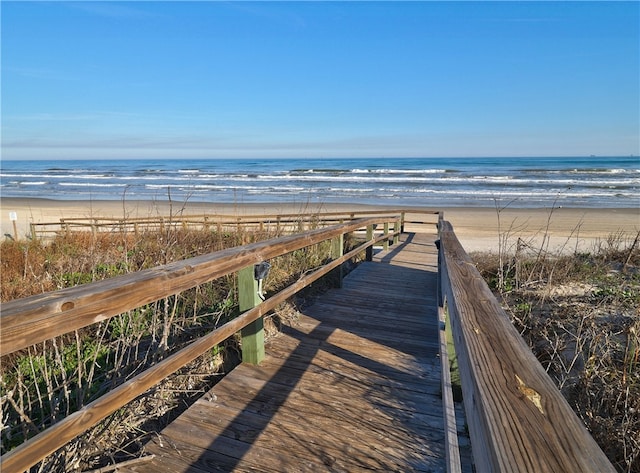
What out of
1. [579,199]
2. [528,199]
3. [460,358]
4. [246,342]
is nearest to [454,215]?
[528,199]

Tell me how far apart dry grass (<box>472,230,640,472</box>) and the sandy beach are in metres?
5.45

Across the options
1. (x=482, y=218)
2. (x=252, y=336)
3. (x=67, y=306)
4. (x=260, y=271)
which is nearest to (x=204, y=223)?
(x=252, y=336)

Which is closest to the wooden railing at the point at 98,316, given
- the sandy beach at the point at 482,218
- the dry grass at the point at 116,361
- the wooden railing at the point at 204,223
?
the dry grass at the point at 116,361

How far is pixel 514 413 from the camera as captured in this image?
90 centimetres

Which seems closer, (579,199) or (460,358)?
(460,358)

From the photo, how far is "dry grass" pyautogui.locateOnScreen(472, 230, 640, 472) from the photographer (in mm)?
2768

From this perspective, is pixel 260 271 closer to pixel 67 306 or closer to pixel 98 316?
pixel 98 316

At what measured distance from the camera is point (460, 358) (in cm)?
138

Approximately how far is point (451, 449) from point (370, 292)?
3.96 meters

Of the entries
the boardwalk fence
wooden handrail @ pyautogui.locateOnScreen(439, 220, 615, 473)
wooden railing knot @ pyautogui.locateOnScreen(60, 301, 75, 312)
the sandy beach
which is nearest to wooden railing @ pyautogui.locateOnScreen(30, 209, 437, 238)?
the sandy beach

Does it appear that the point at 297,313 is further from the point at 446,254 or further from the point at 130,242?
the point at 130,242

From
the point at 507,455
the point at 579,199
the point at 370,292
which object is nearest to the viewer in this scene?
the point at 507,455

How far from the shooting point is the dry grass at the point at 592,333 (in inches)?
109

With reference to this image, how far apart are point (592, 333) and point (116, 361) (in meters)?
3.67
